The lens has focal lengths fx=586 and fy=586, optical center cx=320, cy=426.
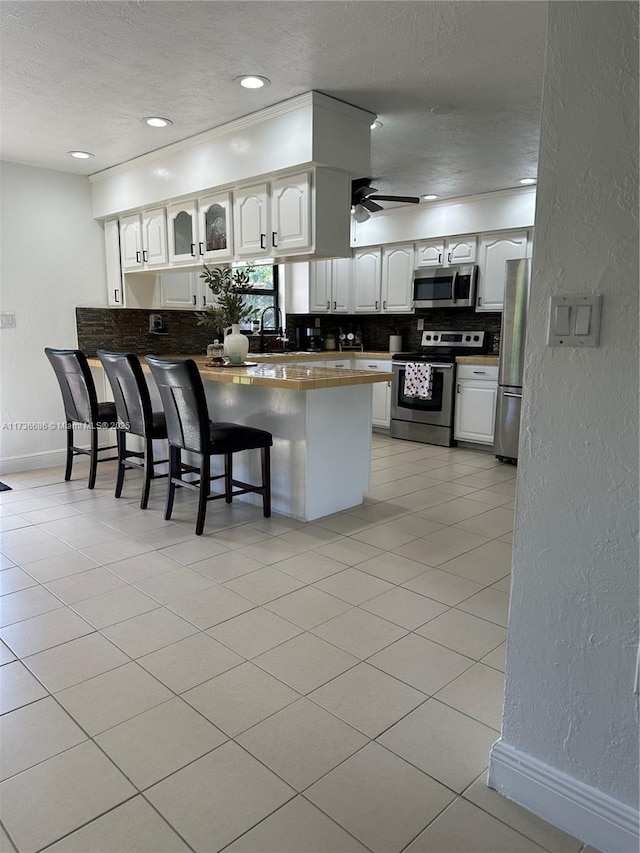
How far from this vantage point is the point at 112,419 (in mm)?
4273

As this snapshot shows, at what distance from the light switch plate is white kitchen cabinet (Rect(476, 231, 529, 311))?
4.42m

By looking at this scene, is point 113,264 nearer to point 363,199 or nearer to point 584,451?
point 363,199

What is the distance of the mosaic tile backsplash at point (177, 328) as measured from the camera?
5219 mm

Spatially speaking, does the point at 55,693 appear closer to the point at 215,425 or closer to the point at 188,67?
the point at 215,425

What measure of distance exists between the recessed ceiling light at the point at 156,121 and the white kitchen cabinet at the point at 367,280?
3.28 meters

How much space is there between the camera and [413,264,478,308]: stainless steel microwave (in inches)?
228

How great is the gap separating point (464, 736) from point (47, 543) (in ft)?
8.00

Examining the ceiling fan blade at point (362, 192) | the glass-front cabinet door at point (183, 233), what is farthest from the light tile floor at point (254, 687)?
the ceiling fan blade at point (362, 192)

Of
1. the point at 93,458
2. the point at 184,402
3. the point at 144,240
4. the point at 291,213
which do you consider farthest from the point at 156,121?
the point at 93,458

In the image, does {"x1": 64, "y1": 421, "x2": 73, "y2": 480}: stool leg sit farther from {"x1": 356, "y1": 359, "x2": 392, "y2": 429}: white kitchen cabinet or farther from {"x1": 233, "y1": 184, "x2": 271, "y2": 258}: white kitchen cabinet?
{"x1": 356, "y1": 359, "x2": 392, "y2": 429}: white kitchen cabinet

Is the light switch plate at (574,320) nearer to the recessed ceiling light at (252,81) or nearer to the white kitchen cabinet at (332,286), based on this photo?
the recessed ceiling light at (252,81)

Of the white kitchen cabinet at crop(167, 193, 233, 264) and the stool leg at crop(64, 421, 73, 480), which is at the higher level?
the white kitchen cabinet at crop(167, 193, 233, 264)

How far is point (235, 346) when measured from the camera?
420 cm

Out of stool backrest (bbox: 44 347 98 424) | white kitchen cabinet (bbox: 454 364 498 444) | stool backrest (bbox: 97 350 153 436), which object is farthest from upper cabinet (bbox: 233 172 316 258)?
white kitchen cabinet (bbox: 454 364 498 444)
